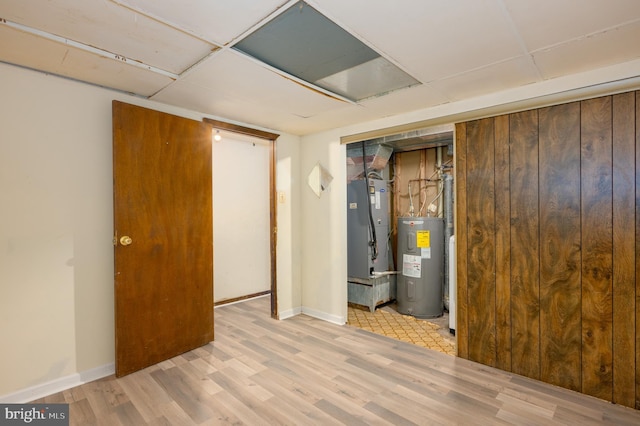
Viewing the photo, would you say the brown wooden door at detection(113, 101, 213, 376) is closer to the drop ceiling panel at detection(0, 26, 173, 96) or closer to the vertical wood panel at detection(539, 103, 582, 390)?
the drop ceiling panel at detection(0, 26, 173, 96)

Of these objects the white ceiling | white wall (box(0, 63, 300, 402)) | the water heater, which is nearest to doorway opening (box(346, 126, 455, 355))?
the water heater

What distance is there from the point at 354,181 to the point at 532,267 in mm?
2329

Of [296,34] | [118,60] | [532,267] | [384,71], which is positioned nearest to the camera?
[296,34]

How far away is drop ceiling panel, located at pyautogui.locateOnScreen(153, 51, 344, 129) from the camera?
206 cm

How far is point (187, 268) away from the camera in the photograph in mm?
2857

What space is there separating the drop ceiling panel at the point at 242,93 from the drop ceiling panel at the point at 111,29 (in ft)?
0.60

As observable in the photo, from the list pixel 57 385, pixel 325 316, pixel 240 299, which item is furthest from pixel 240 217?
pixel 57 385

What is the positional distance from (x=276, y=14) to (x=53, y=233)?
6.99 ft

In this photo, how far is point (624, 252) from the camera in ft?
6.68

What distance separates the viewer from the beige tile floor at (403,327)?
10.2 ft

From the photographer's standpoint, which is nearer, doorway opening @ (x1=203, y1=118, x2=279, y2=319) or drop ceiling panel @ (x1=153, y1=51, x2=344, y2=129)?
drop ceiling panel @ (x1=153, y1=51, x2=344, y2=129)

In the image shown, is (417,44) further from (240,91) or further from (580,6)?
(240,91)

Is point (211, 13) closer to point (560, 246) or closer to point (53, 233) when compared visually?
point (53, 233)

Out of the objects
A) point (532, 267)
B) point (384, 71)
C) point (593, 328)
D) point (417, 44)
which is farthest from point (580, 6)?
point (593, 328)
